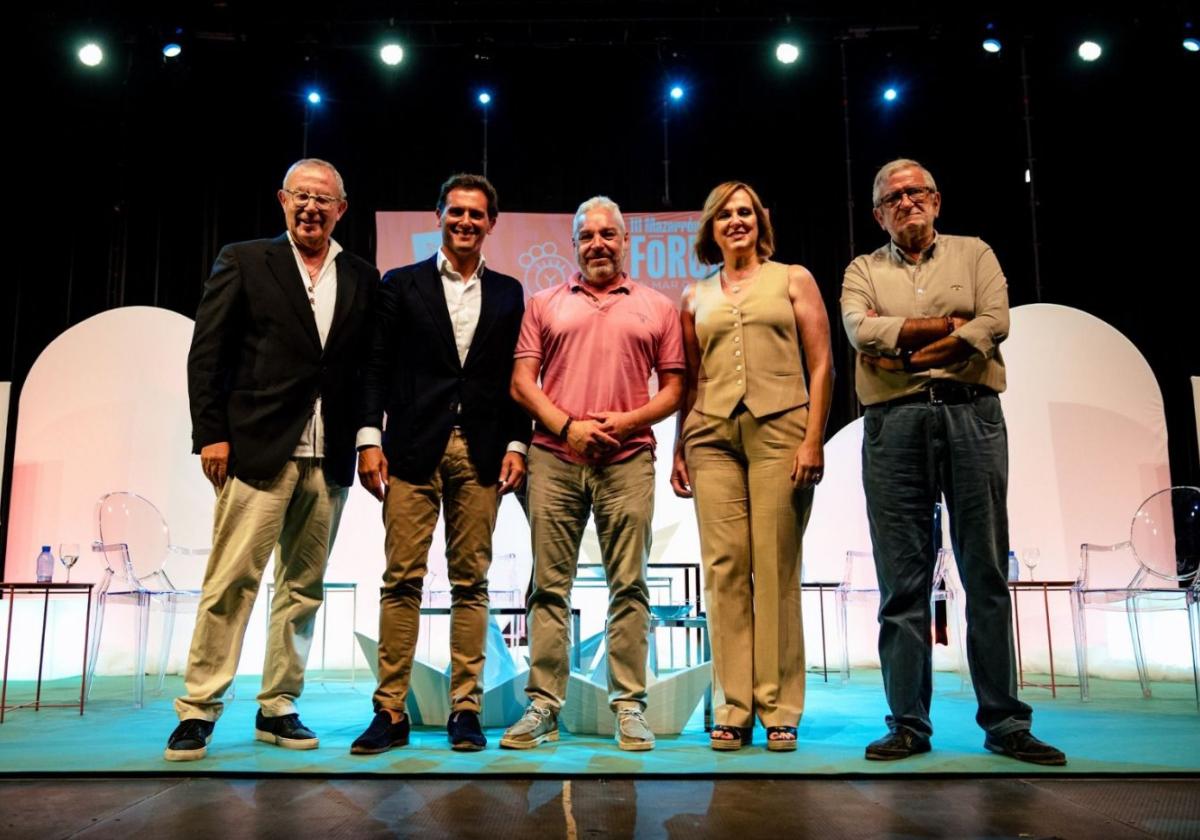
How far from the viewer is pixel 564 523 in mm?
2525

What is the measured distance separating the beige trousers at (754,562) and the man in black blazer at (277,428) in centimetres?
101

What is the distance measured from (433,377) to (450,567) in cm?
52

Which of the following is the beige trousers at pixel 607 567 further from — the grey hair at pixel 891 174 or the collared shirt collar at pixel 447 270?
the grey hair at pixel 891 174

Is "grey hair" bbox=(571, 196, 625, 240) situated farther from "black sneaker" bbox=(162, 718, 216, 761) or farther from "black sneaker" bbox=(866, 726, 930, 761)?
"black sneaker" bbox=(162, 718, 216, 761)

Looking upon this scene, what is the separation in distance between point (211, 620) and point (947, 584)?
3.98m

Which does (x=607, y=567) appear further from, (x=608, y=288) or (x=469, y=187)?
(x=469, y=187)

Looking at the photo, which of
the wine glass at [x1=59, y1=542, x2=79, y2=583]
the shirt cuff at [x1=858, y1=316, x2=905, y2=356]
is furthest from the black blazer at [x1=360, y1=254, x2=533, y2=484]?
the wine glass at [x1=59, y1=542, x2=79, y2=583]

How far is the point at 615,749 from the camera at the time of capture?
243cm

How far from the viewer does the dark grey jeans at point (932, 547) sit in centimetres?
236

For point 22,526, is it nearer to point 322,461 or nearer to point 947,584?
point 322,461

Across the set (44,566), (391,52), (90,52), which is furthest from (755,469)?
(90,52)

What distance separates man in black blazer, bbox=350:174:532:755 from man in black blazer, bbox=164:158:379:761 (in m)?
0.11

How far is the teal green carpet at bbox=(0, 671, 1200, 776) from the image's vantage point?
212 centimetres

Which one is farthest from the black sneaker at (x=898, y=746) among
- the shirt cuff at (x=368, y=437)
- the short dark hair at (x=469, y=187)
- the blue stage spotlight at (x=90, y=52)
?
the blue stage spotlight at (x=90, y=52)
